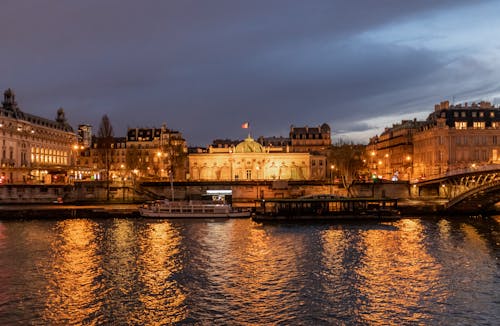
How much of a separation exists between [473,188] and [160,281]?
5198 centimetres

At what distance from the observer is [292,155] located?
160500mm

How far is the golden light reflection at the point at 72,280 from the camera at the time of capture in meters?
28.5

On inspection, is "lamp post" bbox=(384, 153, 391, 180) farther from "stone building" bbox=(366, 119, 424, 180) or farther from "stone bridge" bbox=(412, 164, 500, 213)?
"stone bridge" bbox=(412, 164, 500, 213)

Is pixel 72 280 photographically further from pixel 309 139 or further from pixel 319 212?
pixel 309 139

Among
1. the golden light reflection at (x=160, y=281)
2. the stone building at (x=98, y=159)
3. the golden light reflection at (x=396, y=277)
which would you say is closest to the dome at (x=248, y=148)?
the stone building at (x=98, y=159)

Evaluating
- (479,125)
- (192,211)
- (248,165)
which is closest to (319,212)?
(192,211)

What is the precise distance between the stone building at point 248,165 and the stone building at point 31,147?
4165 cm

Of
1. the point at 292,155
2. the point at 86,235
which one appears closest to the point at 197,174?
the point at 292,155

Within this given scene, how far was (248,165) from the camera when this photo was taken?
159 meters

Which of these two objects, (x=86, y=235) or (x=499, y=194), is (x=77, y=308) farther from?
(x=499, y=194)

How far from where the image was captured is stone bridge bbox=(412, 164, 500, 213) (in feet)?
218

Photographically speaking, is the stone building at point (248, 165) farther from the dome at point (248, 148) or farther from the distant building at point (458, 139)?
the distant building at point (458, 139)

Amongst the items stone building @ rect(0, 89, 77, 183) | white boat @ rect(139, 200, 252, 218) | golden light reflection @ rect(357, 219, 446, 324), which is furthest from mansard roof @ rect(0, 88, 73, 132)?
golden light reflection @ rect(357, 219, 446, 324)

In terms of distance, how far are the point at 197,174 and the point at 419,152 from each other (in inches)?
2766
